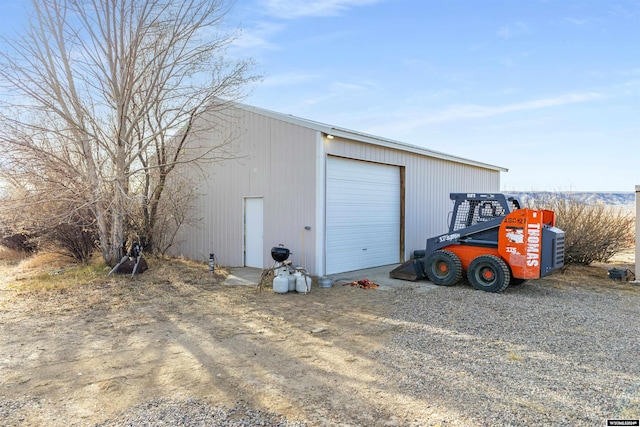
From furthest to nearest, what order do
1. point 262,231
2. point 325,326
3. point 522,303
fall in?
point 262,231 → point 522,303 → point 325,326

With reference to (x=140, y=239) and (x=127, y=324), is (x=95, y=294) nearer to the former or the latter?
(x=127, y=324)

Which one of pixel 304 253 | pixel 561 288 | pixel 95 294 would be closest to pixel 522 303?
pixel 561 288

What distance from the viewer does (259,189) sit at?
9.41 m

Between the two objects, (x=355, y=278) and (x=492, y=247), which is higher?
(x=492, y=247)

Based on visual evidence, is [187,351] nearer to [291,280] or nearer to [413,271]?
[291,280]

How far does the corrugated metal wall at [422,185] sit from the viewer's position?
984 cm

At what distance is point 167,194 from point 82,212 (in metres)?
1.95

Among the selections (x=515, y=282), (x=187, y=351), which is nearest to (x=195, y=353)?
(x=187, y=351)

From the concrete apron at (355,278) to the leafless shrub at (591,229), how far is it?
479 centimetres

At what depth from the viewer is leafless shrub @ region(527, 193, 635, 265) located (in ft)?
33.3

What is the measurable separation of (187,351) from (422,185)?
8625 millimetres

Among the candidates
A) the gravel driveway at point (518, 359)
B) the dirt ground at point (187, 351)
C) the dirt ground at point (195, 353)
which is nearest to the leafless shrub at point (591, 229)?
the gravel driveway at point (518, 359)

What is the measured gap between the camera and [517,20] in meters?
8.50

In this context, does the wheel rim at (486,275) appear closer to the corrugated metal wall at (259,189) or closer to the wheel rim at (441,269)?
the wheel rim at (441,269)
